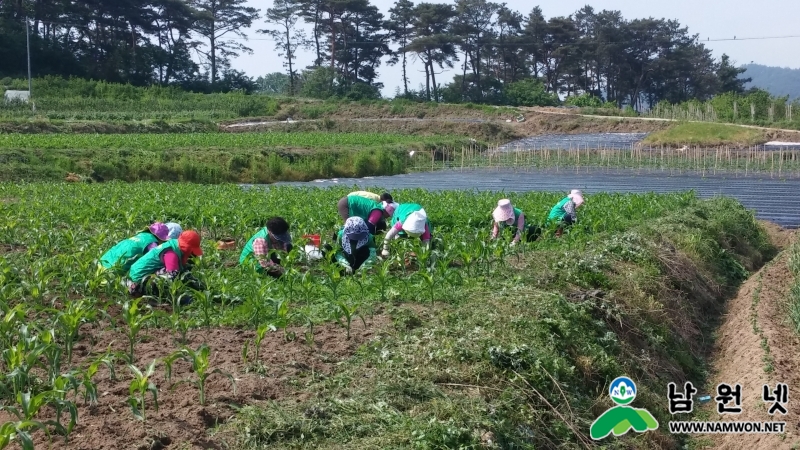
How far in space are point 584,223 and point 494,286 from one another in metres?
5.57

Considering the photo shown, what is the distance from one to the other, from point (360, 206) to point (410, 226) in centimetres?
111

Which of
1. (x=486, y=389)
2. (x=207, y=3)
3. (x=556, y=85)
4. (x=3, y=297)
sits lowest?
(x=486, y=389)

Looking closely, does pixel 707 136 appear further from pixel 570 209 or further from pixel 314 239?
pixel 314 239

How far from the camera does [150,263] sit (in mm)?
8617

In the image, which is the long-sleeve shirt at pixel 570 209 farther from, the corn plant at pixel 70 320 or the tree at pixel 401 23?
the tree at pixel 401 23

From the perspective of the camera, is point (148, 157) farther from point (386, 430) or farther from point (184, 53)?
point (184, 53)

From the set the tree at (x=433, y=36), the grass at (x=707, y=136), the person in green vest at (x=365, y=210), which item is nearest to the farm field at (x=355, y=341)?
the person in green vest at (x=365, y=210)

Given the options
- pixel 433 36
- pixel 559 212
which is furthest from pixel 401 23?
pixel 559 212

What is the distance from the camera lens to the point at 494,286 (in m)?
8.72

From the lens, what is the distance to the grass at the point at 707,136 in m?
45.2

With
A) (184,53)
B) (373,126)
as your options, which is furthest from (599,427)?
(184,53)

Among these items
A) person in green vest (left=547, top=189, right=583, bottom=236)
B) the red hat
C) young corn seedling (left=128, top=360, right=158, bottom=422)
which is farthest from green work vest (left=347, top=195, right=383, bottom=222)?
young corn seedling (left=128, top=360, right=158, bottom=422)

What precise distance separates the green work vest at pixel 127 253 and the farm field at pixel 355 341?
0.22m

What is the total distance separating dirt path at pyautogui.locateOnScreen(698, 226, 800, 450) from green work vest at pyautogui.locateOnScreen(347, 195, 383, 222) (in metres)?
4.93
